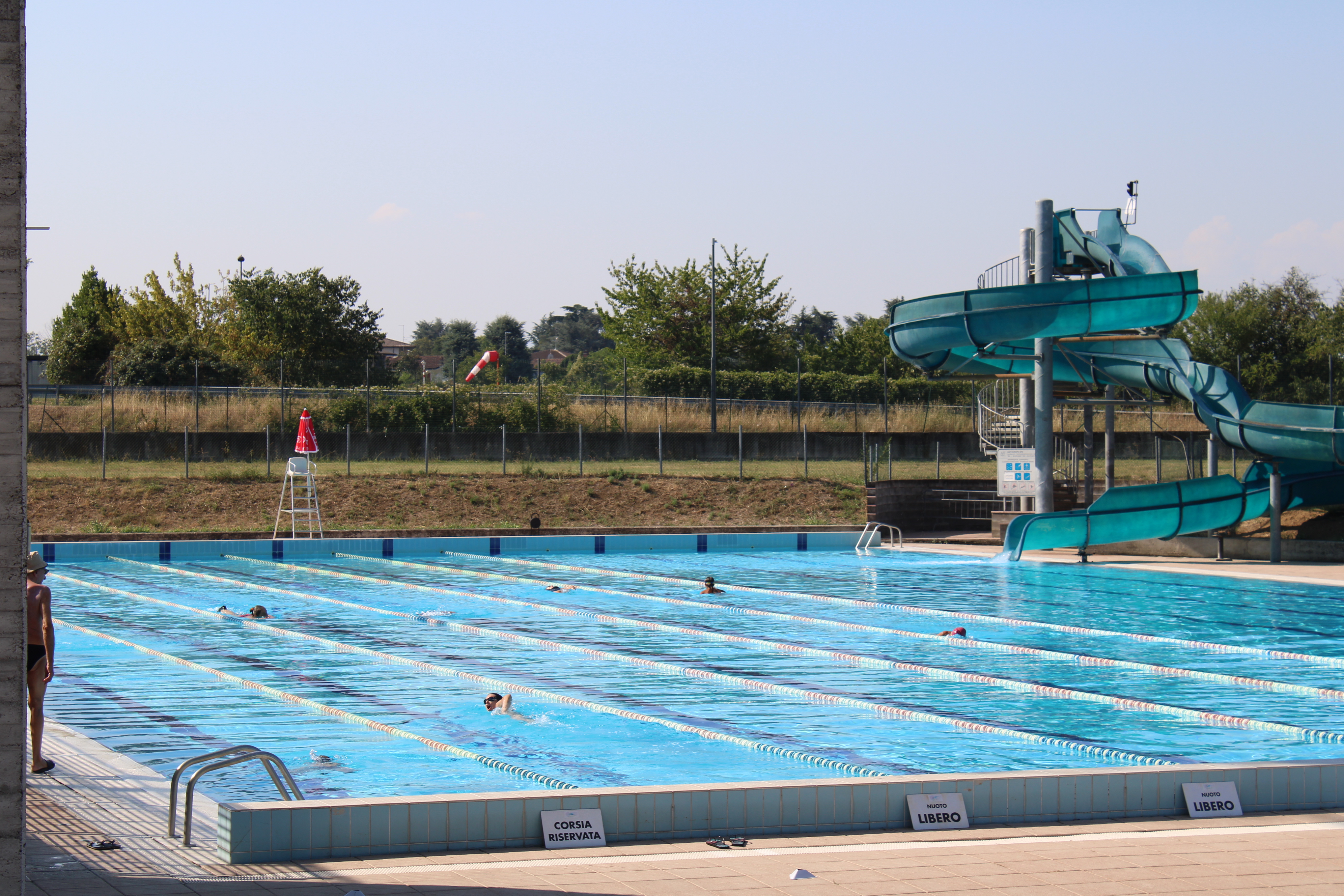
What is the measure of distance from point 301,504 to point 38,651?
18.7m

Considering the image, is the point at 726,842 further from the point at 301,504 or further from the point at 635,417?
the point at 635,417

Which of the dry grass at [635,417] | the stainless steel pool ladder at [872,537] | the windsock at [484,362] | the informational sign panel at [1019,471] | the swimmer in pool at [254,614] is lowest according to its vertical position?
A: the swimmer in pool at [254,614]

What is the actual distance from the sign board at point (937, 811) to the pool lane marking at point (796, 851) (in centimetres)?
8

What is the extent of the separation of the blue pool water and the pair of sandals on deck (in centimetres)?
209

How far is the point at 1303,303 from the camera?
5138cm

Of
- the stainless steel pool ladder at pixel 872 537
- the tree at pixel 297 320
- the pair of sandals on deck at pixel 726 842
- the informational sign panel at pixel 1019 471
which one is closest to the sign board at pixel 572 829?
the pair of sandals on deck at pixel 726 842

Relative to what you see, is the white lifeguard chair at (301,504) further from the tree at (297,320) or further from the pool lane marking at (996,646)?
the tree at (297,320)

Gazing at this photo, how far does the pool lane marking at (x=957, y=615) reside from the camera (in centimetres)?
1154

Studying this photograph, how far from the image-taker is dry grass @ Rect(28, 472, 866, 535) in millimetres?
23438

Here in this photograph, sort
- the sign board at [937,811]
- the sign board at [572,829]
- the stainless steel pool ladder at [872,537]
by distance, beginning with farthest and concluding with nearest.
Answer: the stainless steel pool ladder at [872,537] < the sign board at [937,811] < the sign board at [572,829]

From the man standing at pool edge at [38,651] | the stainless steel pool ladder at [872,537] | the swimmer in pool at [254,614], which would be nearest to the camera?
the man standing at pool edge at [38,651]

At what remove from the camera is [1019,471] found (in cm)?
2111

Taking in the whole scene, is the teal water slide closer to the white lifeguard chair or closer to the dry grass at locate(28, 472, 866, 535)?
the dry grass at locate(28, 472, 866, 535)

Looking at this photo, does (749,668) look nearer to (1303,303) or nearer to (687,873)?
(687,873)
